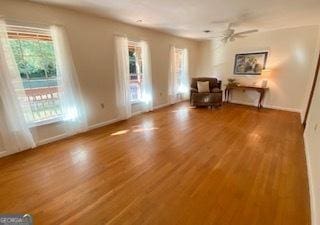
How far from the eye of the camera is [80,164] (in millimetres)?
2457

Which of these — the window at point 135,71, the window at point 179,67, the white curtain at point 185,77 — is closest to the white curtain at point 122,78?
the window at point 135,71

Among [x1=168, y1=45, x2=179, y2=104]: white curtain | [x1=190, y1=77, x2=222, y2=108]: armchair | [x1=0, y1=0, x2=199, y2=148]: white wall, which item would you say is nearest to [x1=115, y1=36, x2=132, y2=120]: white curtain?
[x1=0, y1=0, x2=199, y2=148]: white wall

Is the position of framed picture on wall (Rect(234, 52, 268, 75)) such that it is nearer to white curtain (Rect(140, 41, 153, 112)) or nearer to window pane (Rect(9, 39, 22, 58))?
white curtain (Rect(140, 41, 153, 112))

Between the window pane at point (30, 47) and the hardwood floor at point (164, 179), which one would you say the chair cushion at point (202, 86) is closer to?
the hardwood floor at point (164, 179)

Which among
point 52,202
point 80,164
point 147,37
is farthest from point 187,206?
point 147,37

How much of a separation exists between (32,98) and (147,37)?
324cm

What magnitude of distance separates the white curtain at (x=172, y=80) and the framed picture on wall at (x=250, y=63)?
2199 mm

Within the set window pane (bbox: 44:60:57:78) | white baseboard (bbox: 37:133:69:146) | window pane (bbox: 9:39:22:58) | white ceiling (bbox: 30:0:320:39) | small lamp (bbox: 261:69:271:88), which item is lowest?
white baseboard (bbox: 37:133:69:146)

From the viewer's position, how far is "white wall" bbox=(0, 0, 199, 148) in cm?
278

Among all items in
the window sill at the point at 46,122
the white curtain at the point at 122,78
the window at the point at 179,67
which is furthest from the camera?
the window at the point at 179,67

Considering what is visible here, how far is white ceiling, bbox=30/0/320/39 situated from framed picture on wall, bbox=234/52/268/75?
53.0 inches

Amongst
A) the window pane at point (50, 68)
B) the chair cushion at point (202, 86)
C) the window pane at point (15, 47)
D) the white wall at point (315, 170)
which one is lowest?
the white wall at point (315, 170)

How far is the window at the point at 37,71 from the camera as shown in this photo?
2762mm

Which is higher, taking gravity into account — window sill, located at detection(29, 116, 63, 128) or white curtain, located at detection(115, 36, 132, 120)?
white curtain, located at detection(115, 36, 132, 120)
